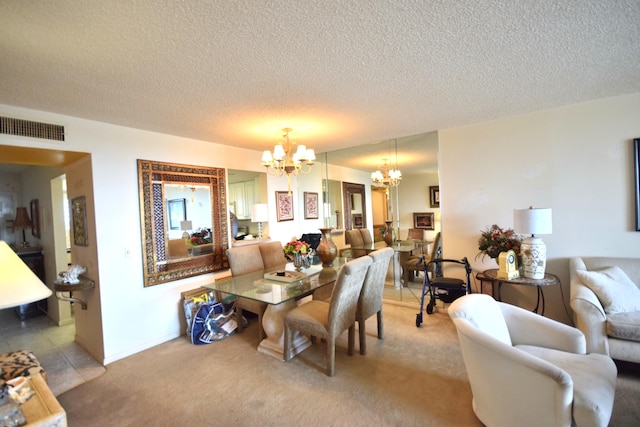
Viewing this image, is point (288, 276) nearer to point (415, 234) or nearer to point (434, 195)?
point (415, 234)

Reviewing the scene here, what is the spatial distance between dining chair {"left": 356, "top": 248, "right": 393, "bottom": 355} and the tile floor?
2.48m

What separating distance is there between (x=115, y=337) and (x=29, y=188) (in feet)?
12.3

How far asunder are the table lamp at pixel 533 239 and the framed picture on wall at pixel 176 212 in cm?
370

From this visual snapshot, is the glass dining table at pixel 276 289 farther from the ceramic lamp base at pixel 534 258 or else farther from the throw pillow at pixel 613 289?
the throw pillow at pixel 613 289

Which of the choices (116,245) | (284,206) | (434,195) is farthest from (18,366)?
(434,195)

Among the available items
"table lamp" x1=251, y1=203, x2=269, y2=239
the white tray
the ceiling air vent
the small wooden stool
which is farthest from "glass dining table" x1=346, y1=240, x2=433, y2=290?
the ceiling air vent

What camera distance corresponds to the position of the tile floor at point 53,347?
253 cm

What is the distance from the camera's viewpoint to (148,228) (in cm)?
309

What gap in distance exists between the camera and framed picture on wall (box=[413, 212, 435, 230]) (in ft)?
13.1

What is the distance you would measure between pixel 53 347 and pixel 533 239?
5.34 metres

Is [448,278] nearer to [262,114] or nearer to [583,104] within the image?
[583,104]

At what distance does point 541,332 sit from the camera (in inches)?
74.2

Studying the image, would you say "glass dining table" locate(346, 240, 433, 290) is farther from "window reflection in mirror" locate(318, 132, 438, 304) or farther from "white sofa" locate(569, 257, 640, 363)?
"white sofa" locate(569, 257, 640, 363)

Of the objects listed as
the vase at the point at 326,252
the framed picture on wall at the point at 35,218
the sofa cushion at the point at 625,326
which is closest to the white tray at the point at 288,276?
the vase at the point at 326,252
